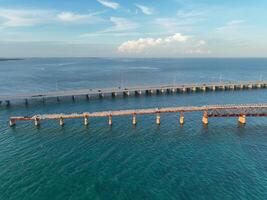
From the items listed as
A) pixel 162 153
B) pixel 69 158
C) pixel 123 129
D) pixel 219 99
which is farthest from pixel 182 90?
pixel 69 158

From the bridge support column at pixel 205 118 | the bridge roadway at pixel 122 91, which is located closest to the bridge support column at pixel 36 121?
the bridge roadway at pixel 122 91

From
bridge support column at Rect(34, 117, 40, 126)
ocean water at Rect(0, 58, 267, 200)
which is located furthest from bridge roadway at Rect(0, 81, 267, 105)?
bridge support column at Rect(34, 117, 40, 126)

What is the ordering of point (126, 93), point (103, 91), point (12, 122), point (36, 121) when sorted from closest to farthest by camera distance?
point (36, 121)
point (12, 122)
point (103, 91)
point (126, 93)

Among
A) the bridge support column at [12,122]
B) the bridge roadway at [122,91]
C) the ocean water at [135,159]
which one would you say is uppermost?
the bridge roadway at [122,91]

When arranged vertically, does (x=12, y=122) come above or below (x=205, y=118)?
below

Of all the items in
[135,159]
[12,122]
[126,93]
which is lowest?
[135,159]

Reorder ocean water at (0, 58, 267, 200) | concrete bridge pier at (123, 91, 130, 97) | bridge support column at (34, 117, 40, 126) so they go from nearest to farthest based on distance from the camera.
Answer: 1. ocean water at (0, 58, 267, 200)
2. bridge support column at (34, 117, 40, 126)
3. concrete bridge pier at (123, 91, 130, 97)

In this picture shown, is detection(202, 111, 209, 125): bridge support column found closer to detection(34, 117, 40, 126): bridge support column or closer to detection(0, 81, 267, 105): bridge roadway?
detection(34, 117, 40, 126): bridge support column

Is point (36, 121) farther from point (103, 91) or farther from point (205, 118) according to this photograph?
point (205, 118)

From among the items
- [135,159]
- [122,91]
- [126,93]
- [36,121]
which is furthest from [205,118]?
[126,93]

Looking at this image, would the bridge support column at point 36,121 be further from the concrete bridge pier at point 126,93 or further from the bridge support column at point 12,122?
the concrete bridge pier at point 126,93

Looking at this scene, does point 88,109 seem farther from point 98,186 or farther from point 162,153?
point 98,186
